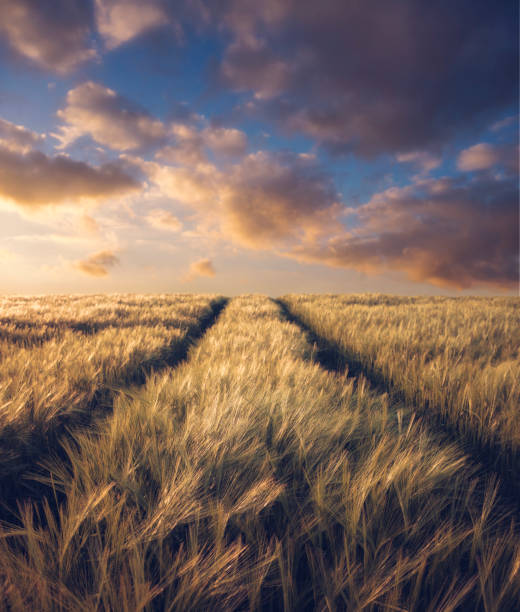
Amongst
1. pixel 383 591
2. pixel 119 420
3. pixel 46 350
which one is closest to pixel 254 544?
pixel 383 591

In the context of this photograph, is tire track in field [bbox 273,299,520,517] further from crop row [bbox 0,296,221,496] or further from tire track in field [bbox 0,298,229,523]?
crop row [bbox 0,296,221,496]

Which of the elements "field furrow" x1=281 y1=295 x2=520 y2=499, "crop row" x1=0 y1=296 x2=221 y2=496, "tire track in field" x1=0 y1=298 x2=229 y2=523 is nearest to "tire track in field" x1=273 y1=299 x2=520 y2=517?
"field furrow" x1=281 y1=295 x2=520 y2=499

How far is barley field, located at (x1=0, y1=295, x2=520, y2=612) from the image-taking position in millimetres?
643

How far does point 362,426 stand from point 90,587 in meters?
1.19

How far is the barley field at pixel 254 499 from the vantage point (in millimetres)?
643

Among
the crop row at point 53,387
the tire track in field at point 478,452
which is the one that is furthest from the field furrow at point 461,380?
the crop row at point 53,387

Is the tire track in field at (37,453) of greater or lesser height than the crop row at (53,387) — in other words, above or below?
below

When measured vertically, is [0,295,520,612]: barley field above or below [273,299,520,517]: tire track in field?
above

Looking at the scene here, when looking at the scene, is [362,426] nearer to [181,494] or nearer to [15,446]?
[181,494]

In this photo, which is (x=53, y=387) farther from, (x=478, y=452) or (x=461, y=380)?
(x=461, y=380)

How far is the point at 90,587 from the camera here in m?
0.66

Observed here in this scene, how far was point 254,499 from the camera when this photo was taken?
85cm

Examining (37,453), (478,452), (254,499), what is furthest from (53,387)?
(478,452)

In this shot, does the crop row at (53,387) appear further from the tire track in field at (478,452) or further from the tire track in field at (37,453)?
the tire track in field at (478,452)
